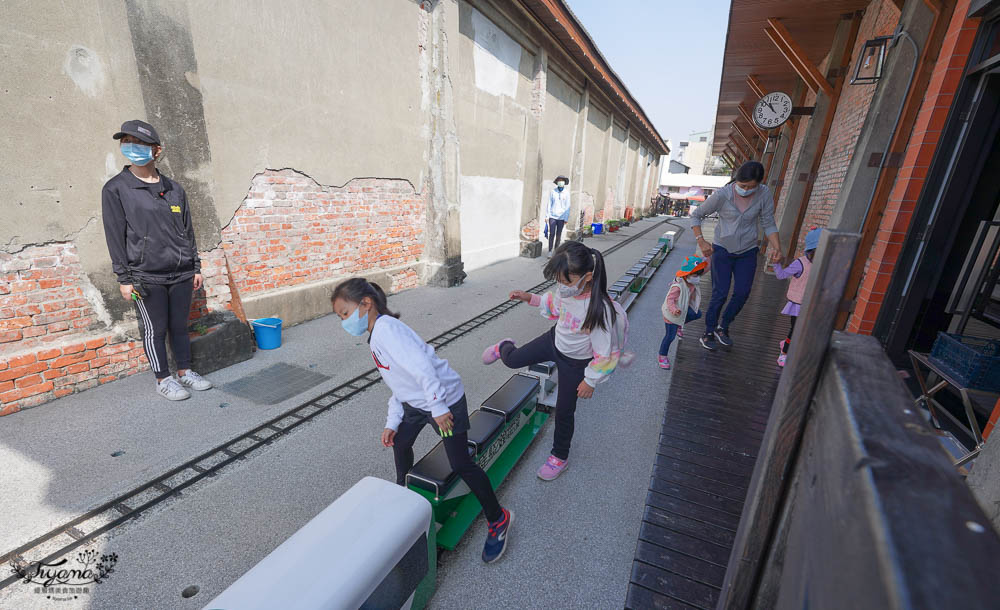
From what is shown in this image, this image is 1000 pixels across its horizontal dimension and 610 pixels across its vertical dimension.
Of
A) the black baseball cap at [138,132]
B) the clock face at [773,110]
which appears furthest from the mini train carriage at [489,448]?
the clock face at [773,110]

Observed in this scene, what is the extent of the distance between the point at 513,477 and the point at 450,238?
5759 millimetres

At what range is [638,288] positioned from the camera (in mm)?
8242

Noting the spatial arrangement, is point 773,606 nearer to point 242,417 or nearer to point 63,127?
point 242,417

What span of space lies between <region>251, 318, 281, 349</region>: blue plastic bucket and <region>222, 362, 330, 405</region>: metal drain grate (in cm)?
50

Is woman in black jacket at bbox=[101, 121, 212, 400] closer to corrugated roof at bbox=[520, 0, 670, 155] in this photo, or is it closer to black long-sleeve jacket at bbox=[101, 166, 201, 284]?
black long-sleeve jacket at bbox=[101, 166, 201, 284]

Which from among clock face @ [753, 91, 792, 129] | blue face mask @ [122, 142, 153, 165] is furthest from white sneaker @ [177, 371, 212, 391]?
clock face @ [753, 91, 792, 129]

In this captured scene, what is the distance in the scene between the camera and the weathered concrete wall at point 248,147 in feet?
11.0

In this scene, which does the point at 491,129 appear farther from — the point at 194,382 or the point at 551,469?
the point at 551,469

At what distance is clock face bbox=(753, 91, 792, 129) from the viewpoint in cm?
890

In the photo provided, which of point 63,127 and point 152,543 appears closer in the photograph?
point 152,543

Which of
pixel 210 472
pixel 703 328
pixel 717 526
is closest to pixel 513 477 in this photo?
pixel 717 526

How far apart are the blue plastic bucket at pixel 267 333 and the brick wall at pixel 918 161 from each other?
6.05m

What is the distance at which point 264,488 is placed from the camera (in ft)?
9.17

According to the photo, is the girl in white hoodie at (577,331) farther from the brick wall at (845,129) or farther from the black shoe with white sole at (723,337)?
the brick wall at (845,129)
